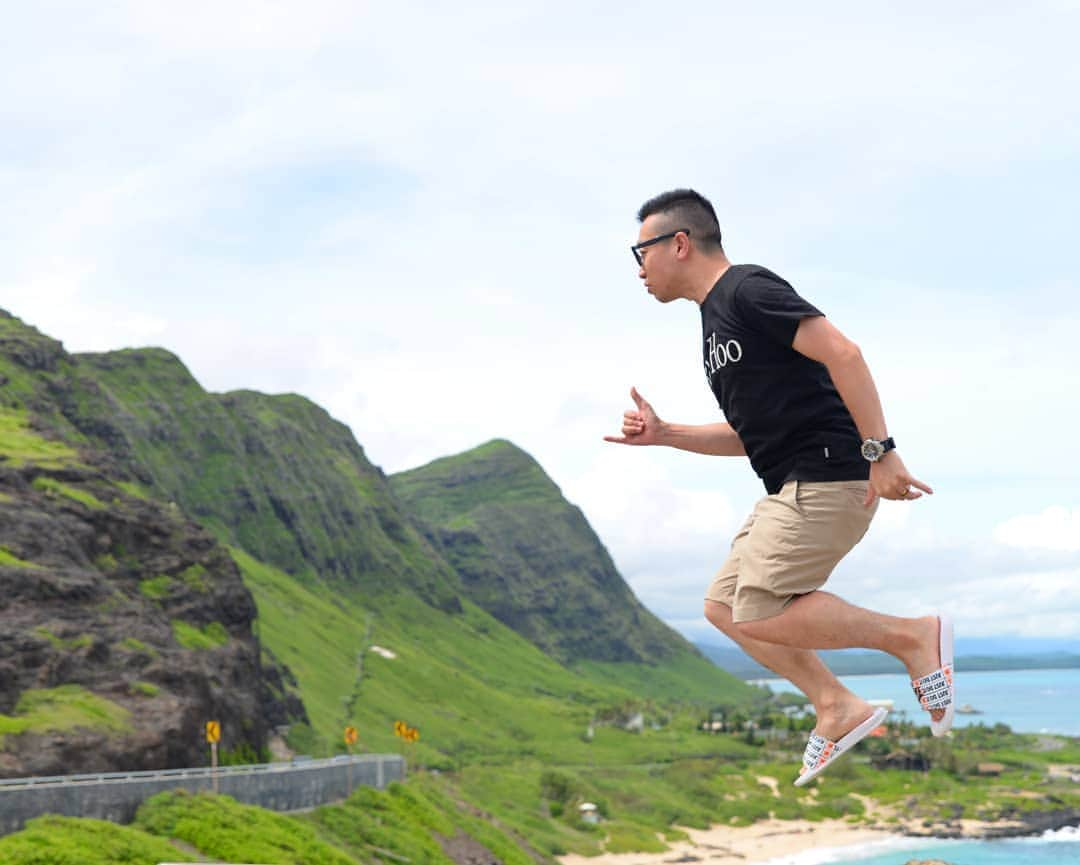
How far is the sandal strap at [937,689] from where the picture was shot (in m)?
7.61

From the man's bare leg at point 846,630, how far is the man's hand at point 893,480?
2.68ft

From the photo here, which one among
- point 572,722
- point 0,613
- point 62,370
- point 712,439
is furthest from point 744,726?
point 712,439

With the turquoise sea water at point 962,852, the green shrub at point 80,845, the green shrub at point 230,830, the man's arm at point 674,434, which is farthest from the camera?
the turquoise sea water at point 962,852

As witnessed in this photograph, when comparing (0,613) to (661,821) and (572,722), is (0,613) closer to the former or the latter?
(661,821)

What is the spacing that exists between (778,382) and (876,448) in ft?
2.41

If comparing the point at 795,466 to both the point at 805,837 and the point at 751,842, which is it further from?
the point at 805,837

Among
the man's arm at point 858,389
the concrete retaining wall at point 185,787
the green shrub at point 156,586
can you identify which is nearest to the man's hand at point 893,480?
the man's arm at point 858,389

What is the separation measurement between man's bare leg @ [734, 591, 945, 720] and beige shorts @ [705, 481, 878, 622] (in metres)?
0.07

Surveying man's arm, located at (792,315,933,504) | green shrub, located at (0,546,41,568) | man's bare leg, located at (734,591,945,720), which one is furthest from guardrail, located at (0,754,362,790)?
man's arm, located at (792,315,933,504)

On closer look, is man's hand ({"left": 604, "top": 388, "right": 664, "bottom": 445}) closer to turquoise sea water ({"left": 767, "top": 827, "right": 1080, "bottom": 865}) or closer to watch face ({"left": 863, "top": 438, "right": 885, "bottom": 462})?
watch face ({"left": 863, "top": 438, "right": 885, "bottom": 462})

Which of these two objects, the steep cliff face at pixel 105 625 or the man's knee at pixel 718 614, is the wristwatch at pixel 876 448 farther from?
the steep cliff face at pixel 105 625

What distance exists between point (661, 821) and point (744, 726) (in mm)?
71018

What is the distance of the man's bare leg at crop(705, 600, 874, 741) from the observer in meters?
7.88

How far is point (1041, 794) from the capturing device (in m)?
134
